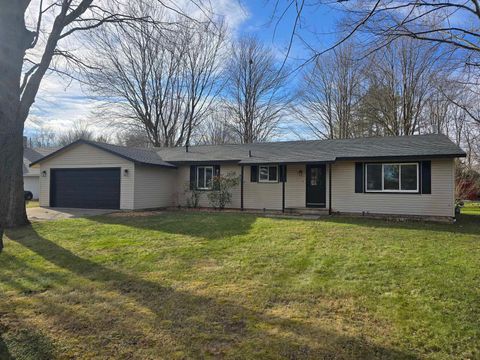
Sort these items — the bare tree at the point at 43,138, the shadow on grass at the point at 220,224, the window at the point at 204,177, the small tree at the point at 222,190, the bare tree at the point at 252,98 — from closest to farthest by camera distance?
1. the shadow on grass at the point at 220,224
2. the small tree at the point at 222,190
3. the window at the point at 204,177
4. the bare tree at the point at 252,98
5. the bare tree at the point at 43,138

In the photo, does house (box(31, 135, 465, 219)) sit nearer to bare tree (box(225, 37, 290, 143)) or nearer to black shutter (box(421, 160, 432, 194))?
black shutter (box(421, 160, 432, 194))

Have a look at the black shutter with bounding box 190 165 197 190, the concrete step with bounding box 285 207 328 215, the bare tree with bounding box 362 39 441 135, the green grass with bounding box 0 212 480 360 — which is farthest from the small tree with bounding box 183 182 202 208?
the bare tree with bounding box 362 39 441 135

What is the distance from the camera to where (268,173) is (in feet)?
48.4

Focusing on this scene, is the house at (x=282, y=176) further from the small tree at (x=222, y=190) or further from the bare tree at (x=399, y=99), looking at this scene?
the bare tree at (x=399, y=99)

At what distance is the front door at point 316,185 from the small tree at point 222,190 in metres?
3.39

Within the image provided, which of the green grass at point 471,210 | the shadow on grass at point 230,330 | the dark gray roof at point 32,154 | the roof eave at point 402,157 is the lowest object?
the shadow on grass at point 230,330

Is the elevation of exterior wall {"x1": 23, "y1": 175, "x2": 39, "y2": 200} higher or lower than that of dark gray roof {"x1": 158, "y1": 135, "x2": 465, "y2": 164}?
lower

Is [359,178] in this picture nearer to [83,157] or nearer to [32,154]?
[83,157]

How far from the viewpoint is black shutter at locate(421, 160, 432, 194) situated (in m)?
11.8

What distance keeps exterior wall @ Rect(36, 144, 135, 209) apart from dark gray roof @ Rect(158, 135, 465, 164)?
8.73 ft

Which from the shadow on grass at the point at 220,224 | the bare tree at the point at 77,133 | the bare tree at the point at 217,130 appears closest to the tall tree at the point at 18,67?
the shadow on grass at the point at 220,224

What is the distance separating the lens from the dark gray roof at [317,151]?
→ 12.0m

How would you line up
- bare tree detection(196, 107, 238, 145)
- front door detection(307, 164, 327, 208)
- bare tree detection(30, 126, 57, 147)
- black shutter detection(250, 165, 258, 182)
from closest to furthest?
front door detection(307, 164, 327, 208), black shutter detection(250, 165, 258, 182), bare tree detection(196, 107, 238, 145), bare tree detection(30, 126, 57, 147)

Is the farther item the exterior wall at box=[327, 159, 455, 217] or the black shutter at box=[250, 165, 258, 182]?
the black shutter at box=[250, 165, 258, 182]
